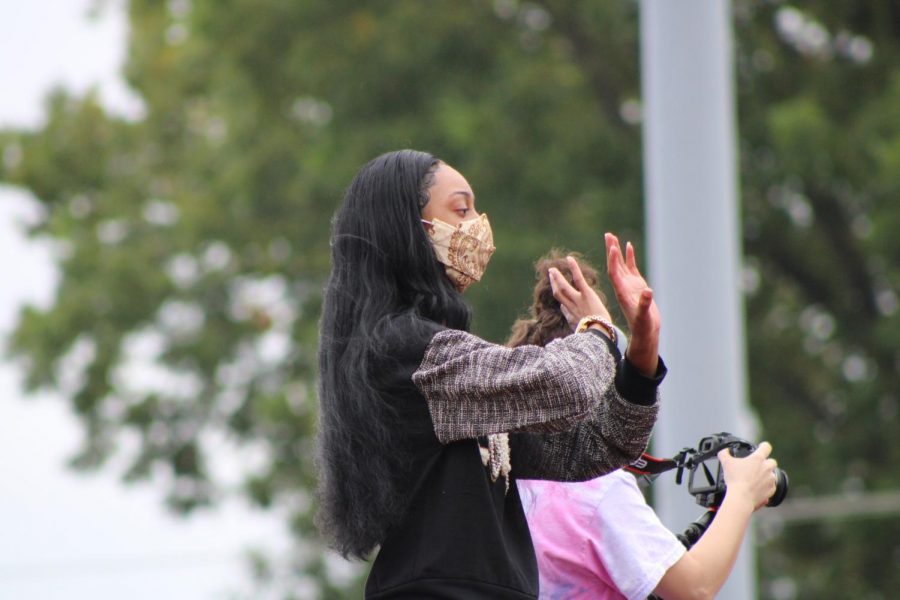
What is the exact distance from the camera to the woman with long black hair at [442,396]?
2863 mm

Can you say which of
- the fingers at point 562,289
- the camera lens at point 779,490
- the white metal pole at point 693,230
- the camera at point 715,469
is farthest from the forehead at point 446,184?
the white metal pole at point 693,230

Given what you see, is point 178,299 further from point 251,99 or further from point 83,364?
point 251,99

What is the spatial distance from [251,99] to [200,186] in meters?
1.54

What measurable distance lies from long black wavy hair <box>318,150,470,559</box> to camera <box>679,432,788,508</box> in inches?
22.9

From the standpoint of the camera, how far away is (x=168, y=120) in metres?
16.7

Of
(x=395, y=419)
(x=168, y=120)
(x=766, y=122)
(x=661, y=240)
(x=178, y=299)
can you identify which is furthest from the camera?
(x=168, y=120)

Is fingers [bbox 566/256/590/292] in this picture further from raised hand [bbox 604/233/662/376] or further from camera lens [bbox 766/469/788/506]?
camera lens [bbox 766/469/788/506]

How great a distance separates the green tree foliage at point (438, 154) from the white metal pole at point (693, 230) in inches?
227

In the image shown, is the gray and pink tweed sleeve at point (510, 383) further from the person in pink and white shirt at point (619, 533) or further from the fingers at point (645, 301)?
the person in pink and white shirt at point (619, 533)

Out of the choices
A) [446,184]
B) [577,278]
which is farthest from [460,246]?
[577,278]

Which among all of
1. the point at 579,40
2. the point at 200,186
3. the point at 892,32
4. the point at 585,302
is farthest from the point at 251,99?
the point at 585,302

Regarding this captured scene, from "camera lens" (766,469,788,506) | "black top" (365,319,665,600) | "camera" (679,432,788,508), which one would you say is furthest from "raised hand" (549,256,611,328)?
"camera lens" (766,469,788,506)

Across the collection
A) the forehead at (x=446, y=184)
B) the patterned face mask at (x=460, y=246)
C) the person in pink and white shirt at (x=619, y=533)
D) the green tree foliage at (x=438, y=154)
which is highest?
the green tree foliage at (x=438, y=154)

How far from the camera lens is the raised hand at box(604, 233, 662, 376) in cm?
294
